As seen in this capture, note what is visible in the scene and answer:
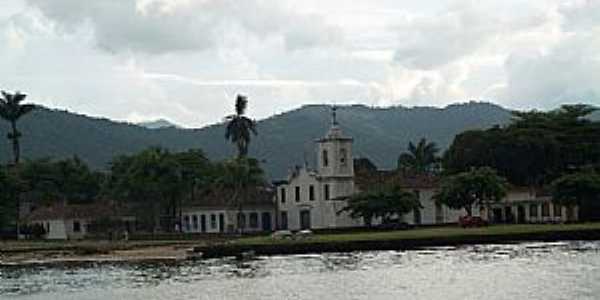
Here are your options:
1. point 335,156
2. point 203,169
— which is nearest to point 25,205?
point 203,169

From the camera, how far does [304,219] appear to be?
118438mm

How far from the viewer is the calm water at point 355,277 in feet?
146

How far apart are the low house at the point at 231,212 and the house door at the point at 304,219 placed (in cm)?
507

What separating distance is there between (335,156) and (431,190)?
31.7ft

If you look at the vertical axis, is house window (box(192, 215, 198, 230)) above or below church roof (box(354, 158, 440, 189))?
below

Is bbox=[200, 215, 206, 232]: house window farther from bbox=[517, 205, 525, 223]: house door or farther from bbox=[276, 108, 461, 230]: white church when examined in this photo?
bbox=[517, 205, 525, 223]: house door

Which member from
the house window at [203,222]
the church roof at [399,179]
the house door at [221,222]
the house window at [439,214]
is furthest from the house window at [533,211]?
the house window at [203,222]

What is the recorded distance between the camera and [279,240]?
84938mm

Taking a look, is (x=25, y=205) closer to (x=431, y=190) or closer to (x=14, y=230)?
(x=14, y=230)

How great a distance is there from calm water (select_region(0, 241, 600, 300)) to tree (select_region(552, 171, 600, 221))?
20205mm

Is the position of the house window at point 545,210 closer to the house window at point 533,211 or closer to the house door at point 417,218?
the house window at point 533,211

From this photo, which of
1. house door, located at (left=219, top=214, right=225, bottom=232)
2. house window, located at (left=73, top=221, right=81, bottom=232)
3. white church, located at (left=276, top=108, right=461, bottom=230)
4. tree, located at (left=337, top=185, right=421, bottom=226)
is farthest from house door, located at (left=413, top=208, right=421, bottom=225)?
house window, located at (left=73, top=221, right=81, bottom=232)

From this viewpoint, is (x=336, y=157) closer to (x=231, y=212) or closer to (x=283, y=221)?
(x=283, y=221)

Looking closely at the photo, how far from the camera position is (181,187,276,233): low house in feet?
402
